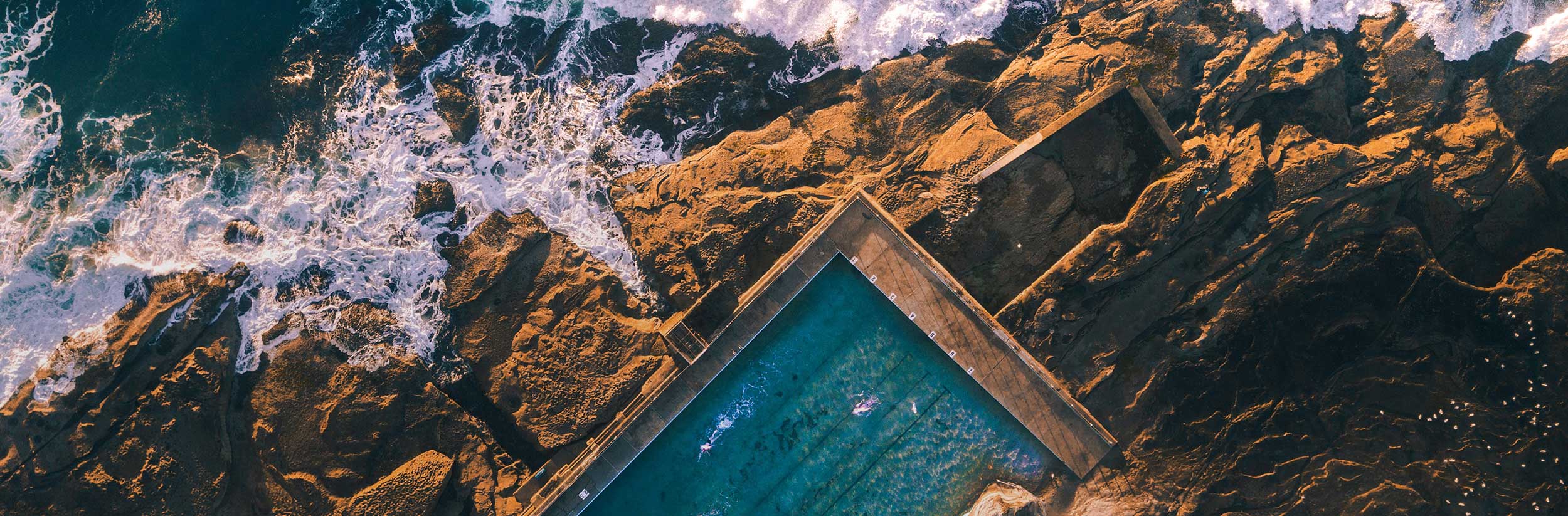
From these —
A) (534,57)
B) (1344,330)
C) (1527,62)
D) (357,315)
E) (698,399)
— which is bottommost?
(1344,330)

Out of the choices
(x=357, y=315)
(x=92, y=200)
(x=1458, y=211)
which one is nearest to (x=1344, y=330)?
(x=1458, y=211)

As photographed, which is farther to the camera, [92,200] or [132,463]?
[92,200]

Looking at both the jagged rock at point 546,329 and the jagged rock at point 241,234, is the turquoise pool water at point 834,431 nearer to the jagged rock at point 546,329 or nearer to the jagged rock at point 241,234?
the jagged rock at point 546,329

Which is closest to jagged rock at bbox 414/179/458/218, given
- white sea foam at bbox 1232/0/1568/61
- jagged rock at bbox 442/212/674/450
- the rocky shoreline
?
jagged rock at bbox 442/212/674/450

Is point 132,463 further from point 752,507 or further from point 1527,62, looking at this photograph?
point 1527,62

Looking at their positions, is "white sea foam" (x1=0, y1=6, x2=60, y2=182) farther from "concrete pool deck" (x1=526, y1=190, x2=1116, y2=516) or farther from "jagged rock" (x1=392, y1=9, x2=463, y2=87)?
"concrete pool deck" (x1=526, y1=190, x2=1116, y2=516)

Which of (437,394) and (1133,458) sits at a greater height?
(437,394)

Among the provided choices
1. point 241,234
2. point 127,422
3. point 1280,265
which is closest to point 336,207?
point 241,234

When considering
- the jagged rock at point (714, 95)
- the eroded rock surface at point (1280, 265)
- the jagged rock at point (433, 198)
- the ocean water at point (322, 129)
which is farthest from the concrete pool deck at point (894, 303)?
the jagged rock at point (433, 198)
